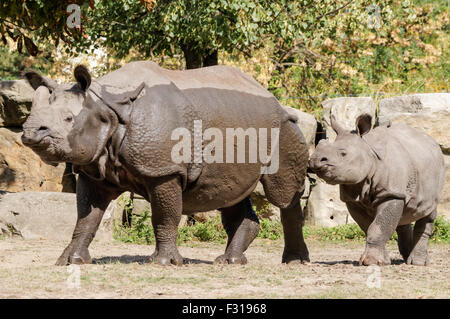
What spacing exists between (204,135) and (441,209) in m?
6.31

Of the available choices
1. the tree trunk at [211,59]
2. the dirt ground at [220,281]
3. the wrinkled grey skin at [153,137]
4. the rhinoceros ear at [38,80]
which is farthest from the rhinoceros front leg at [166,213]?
the tree trunk at [211,59]

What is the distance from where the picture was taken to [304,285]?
Answer: 5773 mm

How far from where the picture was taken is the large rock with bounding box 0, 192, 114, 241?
988 centimetres

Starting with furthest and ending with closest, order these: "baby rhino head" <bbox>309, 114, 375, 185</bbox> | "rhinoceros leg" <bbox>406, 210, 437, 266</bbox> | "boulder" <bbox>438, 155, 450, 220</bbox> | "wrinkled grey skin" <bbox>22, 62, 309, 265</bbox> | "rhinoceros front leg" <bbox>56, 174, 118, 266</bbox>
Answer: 1. "boulder" <bbox>438, 155, 450, 220</bbox>
2. "rhinoceros leg" <bbox>406, 210, 437, 266</bbox>
3. "baby rhino head" <bbox>309, 114, 375, 185</bbox>
4. "rhinoceros front leg" <bbox>56, 174, 118, 266</bbox>
5. "wrinkled grey skin" <bbox>22, 62, 309, 265</bbox>

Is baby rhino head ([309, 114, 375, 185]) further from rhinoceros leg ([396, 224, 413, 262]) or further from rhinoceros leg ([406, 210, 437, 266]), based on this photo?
rhinoceros leg ([396, 224, 413, 262])

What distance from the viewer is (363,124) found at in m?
7.46

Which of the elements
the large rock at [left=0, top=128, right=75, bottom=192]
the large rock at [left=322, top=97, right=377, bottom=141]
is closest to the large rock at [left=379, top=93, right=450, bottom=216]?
the large rock at [left=322, top=97, right=377, bottom=141]

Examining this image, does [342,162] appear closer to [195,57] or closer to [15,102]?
[195,57]

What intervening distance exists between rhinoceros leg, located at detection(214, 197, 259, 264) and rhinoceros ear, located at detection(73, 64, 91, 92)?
2026 millimetres

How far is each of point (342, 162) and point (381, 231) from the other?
0.71 meters

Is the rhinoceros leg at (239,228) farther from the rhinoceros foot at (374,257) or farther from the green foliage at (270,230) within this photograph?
the green foliage at (270,230)

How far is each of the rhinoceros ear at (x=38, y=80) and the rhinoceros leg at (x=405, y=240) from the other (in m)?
3.88

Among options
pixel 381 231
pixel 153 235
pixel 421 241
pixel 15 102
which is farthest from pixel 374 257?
pixel 15 102
